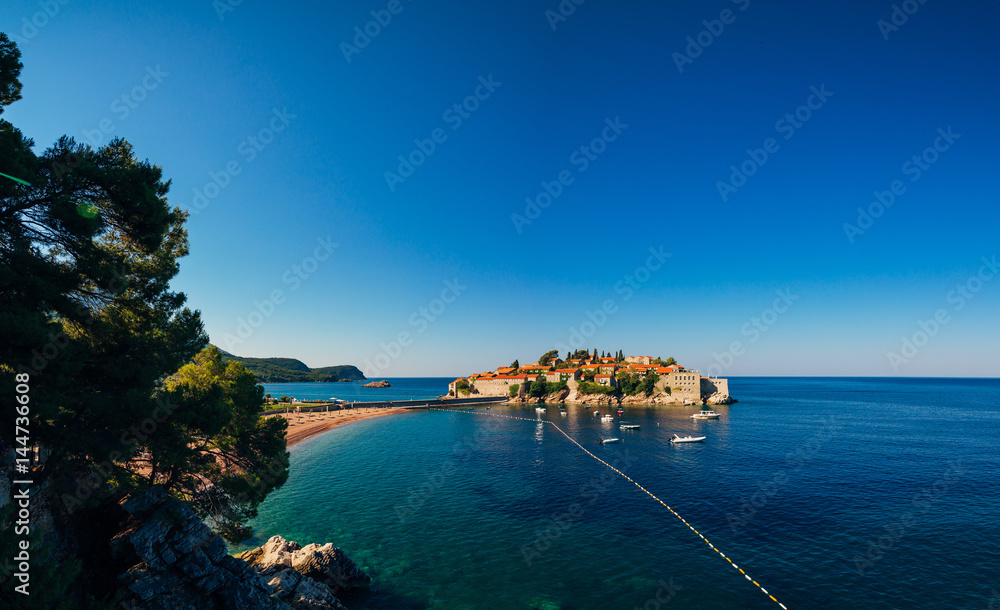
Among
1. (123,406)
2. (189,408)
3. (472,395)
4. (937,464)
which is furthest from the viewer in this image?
(472,395)

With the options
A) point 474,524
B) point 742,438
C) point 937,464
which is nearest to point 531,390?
point 742,438

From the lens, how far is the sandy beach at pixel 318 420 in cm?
7576

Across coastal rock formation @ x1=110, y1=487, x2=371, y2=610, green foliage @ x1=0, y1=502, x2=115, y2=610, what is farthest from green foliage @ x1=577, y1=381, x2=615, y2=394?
green foliage @ x1=0, y1=502, x2=115, y2=610

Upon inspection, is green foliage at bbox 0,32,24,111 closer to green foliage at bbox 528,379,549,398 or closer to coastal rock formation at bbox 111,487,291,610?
coastal rock formation at bbox 111,487,291,610

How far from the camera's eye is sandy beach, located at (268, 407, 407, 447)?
75756 millimetres

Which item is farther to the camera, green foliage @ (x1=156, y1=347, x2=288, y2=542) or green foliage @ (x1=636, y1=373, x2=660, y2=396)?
green foliage @ (x1=636, y1=373, x2=660, y2=396)

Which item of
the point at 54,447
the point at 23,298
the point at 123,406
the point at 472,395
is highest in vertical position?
the point at 23,298

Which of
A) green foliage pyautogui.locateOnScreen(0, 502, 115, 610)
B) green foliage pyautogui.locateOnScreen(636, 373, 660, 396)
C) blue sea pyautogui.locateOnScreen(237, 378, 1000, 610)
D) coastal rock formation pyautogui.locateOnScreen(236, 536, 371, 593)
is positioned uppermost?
green foliage pyautogui.locateOnScreen(0, 502, 115, 610)

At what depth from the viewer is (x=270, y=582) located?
19.7 metres

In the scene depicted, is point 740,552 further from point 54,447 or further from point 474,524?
point 54,447

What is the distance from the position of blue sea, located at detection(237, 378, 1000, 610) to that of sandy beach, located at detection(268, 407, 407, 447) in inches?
443

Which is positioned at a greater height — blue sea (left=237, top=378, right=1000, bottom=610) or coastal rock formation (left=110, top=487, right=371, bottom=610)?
coastal rock formation (left=110, top=487, right=371, bottom=610)

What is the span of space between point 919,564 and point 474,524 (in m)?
31.0

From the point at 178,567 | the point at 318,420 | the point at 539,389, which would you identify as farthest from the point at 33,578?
the point at 539,389
